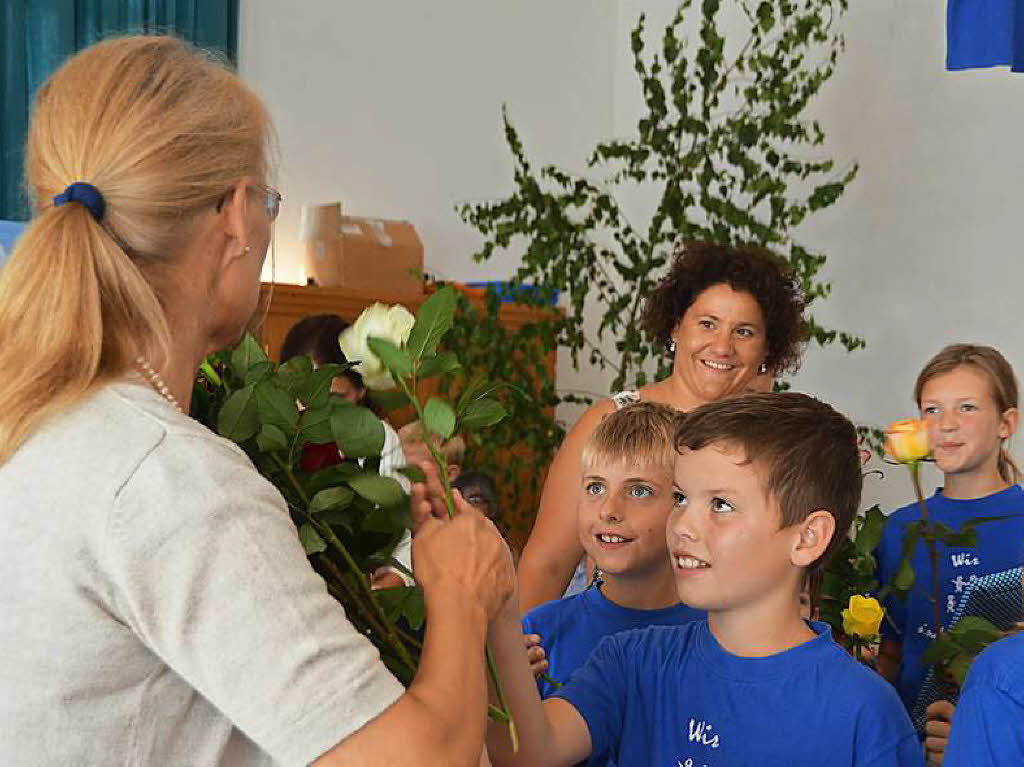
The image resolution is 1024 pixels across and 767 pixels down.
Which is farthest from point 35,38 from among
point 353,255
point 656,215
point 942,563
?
point 942,563

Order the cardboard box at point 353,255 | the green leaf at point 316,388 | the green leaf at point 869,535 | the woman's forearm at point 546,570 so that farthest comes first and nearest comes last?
the cardboard box at point 353,255 < the woman's forearm at point 546,570 < the green leaf at point 869,535 < the green leaf at point 316,388

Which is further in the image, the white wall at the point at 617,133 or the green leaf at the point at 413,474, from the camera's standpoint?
the white wall at the point at 617,133

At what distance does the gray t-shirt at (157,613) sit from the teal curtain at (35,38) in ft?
13.0

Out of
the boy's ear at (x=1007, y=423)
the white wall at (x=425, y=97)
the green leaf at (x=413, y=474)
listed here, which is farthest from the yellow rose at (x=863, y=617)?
the white wall at (x=425, y=97)

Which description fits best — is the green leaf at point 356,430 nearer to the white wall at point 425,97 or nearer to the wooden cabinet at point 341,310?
the wooden cabinet at point 341,310

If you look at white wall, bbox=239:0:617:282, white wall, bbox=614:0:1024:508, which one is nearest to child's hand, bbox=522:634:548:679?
white wall, bbox=614:0:1024:508

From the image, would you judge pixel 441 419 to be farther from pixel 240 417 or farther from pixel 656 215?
pixel 656 215

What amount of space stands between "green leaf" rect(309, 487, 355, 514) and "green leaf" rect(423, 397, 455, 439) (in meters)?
0.10

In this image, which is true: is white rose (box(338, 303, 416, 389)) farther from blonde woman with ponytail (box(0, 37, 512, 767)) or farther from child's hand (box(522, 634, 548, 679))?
child's hand (box(522, 634, 548, 679))

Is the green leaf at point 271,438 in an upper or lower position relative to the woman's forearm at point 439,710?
upper

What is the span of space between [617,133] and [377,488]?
574cm

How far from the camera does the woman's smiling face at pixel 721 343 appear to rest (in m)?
2.79

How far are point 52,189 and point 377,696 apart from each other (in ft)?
1.69

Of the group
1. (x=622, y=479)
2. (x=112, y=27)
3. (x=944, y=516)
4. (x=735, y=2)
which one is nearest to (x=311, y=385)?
(x=622, y=479)
